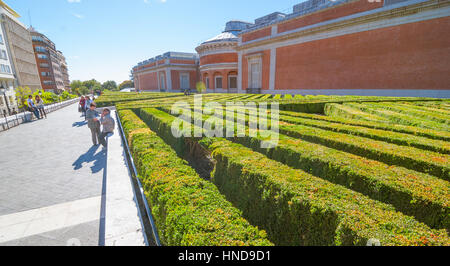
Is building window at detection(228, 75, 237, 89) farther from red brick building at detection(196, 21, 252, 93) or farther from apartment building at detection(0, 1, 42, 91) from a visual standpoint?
apartment building at detection(0, 1, 42, 91)

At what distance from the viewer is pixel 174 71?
1849 inches

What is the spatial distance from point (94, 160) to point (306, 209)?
7131 millimetres

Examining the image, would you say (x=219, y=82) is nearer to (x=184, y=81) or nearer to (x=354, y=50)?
(x=184, y=81)

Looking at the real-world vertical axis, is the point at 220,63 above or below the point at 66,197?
above

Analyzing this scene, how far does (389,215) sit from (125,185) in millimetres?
5205

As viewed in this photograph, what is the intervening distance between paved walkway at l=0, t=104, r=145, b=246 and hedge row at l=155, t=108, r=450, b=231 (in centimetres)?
329

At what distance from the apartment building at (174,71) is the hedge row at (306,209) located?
152 ft

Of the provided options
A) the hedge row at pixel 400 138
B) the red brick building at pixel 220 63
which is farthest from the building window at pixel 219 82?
the hedge row at pixel 400 138

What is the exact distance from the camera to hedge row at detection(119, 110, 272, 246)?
2072mm

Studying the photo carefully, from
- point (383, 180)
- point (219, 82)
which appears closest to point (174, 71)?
point (219, 82)

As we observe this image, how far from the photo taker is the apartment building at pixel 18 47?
1390 inches

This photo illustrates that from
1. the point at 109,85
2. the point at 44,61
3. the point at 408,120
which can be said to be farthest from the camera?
the point at 109,85

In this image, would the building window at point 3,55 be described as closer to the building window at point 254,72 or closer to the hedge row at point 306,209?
the building window at point 254,72

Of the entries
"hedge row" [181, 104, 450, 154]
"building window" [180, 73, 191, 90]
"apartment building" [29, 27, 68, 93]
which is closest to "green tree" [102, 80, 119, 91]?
"apartment building" [29, 27, 68, 93]
